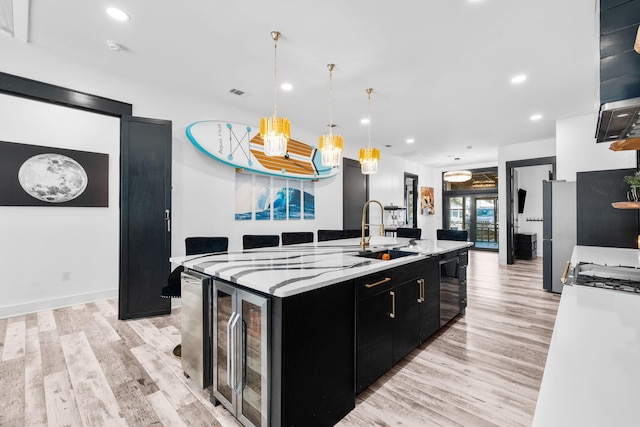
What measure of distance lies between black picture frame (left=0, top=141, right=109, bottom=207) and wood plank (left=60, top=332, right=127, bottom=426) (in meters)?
1.77

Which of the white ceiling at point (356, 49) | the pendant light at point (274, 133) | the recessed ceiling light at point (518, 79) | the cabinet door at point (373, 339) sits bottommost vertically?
the cabinet door at point (373, 339)

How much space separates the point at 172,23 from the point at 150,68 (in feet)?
3.46

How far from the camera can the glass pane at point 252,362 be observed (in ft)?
5.05

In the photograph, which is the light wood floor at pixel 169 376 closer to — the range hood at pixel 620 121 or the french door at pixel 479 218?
the range hood at pixel 620 121

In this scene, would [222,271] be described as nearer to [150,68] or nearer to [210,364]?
[210,364]

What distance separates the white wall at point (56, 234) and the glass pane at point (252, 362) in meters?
3.41

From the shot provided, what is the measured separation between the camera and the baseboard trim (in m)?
3.27

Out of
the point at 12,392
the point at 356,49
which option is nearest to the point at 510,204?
the point at 356,49


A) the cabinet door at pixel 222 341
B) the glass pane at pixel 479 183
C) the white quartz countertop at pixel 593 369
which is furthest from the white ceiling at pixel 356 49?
the glass pane at pixel 479 183

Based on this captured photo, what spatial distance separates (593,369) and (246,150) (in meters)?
4.67

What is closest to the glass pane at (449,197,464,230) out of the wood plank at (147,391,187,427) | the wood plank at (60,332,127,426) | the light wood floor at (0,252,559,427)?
the light wood floor at (0,252,559,427)

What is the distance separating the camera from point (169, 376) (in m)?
2.19

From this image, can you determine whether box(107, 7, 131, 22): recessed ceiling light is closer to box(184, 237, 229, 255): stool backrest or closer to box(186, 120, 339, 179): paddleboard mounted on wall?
box(186, 120, 339, 179): paddleboard mounted on wall

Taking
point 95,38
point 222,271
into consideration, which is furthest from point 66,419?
point 95,38
